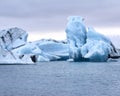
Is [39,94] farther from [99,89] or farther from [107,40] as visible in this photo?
[107,40]

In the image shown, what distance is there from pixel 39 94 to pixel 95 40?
33.5 meters

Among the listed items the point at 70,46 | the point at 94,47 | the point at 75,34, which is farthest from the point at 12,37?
the point at 94,47

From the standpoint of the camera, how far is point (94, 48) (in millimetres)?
58969

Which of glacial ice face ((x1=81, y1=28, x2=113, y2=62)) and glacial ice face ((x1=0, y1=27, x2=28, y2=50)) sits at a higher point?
glacial ice face ((x1=0, y1=27, x2=28, y2=50))

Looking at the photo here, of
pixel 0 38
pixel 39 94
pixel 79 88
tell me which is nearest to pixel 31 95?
pixel 39 94

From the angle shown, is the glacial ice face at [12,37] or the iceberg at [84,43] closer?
the iceberg at [84,43]

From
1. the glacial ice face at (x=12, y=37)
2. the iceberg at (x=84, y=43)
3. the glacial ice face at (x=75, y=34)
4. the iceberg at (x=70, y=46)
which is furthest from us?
the glacial ice face at (x=12, y=37)

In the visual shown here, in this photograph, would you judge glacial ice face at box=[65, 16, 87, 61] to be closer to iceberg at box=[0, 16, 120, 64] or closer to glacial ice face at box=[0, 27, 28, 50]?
iceberg at box=[0, 16, 120, 64]

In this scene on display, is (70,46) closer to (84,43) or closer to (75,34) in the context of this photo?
(75,34)

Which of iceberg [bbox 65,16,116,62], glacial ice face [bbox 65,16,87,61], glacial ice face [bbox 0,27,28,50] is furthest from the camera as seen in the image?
glacial ice face [bbox 0,27,28,50]

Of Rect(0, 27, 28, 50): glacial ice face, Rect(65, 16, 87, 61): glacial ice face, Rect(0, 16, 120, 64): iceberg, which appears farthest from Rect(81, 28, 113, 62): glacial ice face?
Rect(0, 27, 28, 50): glacial ice face

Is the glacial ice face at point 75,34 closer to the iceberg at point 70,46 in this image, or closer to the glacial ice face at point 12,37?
the iceberg at point 70,46

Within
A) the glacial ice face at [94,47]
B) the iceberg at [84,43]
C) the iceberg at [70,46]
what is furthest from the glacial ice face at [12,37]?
the glacial ice face at [94,47]

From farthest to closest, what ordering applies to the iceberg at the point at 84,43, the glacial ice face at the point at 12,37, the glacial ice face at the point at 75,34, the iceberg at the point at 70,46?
the glacial ice face at the point at 12,37 → the glacial ice face at the point at 75,34 → the iceberg at the point at 84,43 → the iceberg at the point at 70,46
